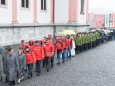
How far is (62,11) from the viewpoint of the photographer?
126 feet

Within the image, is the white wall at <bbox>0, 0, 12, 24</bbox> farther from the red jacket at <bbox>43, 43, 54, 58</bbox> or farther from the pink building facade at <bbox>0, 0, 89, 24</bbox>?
the red jacket at <bbox>43, 43, 54, 58</bbox>

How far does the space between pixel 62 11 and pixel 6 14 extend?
554 inches

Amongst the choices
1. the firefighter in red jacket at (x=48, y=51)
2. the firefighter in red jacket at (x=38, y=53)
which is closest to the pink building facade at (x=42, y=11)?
the firefighter in red jacket at (x=48, y=51)

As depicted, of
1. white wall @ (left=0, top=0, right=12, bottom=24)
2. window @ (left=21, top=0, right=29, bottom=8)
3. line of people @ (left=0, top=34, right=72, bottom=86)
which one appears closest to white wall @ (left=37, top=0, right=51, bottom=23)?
window @ (left=21, top=0, right=29, bottom=8)

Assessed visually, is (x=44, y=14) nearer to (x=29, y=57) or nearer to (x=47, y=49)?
(x=47, y=49)

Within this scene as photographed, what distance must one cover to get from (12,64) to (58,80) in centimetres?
242

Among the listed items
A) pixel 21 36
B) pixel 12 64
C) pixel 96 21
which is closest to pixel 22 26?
pixel 21 36

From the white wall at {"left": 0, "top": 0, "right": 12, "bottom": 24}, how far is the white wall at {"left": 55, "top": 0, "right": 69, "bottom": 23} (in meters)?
12.9

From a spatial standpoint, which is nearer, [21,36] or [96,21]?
[21,36]

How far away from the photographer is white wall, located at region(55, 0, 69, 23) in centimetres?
3806

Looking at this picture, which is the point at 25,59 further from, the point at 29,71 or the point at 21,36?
the point at 21,36

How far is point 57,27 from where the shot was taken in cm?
3750

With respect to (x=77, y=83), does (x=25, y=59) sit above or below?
above

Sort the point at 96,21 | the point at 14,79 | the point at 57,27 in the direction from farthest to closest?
the point at 96,21
the point at 57,27
the point at 14,79
